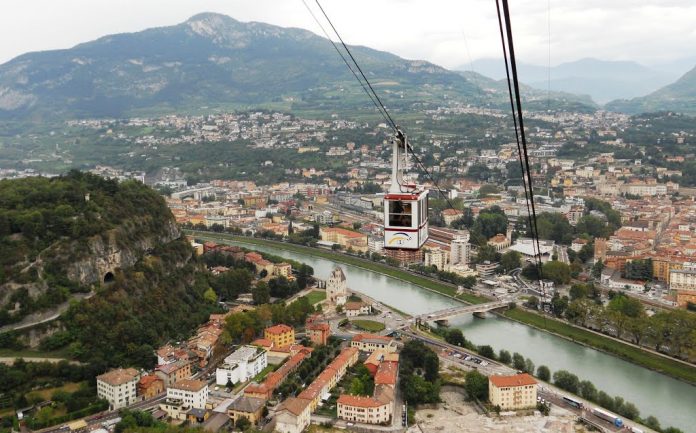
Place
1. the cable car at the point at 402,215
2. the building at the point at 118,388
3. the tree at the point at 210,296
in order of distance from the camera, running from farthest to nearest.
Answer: the tree at the point at 210,296 < the building at the point at 118,388 < the cable car at the point at 402,215

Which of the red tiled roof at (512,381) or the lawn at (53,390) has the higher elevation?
the lawn at (53,390)

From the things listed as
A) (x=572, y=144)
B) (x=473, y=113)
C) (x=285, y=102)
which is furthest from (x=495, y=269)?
(x=285, y=102)

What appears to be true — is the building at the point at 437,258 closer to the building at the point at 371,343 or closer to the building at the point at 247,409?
the building at the point at 371,343

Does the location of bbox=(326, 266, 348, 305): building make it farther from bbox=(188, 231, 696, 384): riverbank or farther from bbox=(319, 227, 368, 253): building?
bbox=(319, 227, 368, 253): building

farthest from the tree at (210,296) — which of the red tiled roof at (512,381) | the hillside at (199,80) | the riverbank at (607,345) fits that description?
the hillside at (199,80)

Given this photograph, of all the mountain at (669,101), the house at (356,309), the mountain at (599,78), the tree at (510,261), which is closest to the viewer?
the house at (356,309)

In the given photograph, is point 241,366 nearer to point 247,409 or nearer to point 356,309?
point 247,409

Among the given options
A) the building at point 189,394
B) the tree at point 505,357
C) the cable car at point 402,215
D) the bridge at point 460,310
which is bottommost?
the bridge at point 460,310

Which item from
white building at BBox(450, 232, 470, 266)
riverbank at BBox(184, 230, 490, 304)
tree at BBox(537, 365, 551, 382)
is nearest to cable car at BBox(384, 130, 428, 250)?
tree at BBox(537, 365, 551, 382)
